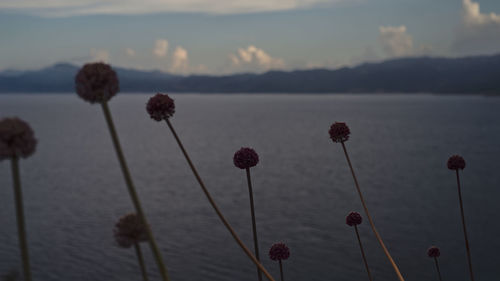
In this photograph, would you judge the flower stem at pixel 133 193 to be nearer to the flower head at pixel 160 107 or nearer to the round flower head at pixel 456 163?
the flower head at pixel 160 107

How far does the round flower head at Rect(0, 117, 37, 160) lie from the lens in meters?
1.89

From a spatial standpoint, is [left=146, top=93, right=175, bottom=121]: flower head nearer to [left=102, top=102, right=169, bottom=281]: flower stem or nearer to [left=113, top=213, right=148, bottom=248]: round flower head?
[left=113, top=213, right=148, bottom=248]: round flower head

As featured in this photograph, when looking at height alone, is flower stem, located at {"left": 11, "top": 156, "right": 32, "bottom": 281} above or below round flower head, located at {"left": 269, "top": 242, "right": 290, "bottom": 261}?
below

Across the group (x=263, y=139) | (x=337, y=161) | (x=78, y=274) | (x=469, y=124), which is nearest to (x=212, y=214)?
(x=78, y=274)

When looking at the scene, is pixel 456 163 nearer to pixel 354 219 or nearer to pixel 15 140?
pixel 354 219

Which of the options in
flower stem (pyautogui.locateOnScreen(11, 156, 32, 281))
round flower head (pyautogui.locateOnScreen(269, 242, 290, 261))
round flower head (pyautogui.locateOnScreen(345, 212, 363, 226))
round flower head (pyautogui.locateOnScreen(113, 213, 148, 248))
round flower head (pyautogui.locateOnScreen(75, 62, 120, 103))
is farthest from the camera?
round flower head (pyautogui.locateOnScreen(345, 212, 363, 226))

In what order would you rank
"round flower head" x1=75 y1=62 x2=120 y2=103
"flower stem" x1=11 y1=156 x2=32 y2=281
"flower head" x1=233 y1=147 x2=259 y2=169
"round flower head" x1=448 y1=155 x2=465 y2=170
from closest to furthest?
"flower stem" x1=11 y1=156 x2=32 y2=281, "round flower head" x1=75 y1=62 x2=120 y2=103, "flower head" x1=233 y1=147 x2=259 y2=169, "round flower head" x1=448 y1=155 x2=465 y2=170

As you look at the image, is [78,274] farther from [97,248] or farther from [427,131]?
[427,131]

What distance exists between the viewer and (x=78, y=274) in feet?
95.5

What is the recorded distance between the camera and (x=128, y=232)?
2.51m

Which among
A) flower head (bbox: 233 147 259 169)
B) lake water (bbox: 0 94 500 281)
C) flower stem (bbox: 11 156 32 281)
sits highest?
lake water (bbox: 0 94 500 281)

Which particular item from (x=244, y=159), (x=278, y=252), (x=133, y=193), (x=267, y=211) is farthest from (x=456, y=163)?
(x=267, y=211)

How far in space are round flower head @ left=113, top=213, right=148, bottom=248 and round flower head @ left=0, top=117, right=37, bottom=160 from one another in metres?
0.70

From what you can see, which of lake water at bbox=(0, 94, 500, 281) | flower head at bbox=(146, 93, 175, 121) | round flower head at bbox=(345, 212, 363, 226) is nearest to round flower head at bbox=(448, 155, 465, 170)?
round flower head at bbox=(345, 212, 363, 226)
